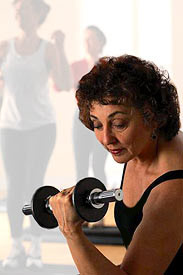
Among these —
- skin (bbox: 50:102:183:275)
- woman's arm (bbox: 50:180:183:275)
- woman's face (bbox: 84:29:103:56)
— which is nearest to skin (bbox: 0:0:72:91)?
woman's face (bbox: 84:29:103:56)

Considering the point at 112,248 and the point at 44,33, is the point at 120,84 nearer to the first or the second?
the point at 112,248

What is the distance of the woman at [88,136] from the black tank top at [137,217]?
1902mm

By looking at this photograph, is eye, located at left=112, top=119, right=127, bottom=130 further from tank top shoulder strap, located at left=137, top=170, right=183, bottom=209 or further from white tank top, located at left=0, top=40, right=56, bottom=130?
white tank top, located at left=0, top=40, right=56, bottom=130

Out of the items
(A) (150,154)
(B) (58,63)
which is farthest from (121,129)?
(B) (58,63)

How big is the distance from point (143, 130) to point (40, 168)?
2257 millimetres

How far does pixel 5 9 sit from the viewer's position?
3.57m

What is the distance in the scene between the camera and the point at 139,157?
1.38 meters

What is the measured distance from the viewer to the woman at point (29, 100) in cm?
346

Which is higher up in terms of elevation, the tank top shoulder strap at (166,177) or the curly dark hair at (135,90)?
the curly dark hair at (135,90)

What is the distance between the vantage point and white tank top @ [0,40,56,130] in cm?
345

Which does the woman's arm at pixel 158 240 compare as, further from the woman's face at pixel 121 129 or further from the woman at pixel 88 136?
the woman at pixel 88 136

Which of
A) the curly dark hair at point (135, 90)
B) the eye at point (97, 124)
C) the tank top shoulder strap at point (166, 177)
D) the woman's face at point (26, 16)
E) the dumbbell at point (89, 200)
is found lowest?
the dumbbell at point (89, 200)

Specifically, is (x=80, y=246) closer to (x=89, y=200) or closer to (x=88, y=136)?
(x=89, y=200)

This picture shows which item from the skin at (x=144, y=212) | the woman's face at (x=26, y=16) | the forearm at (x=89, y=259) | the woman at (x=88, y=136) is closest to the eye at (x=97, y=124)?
the skin at (x=144, y=212)
